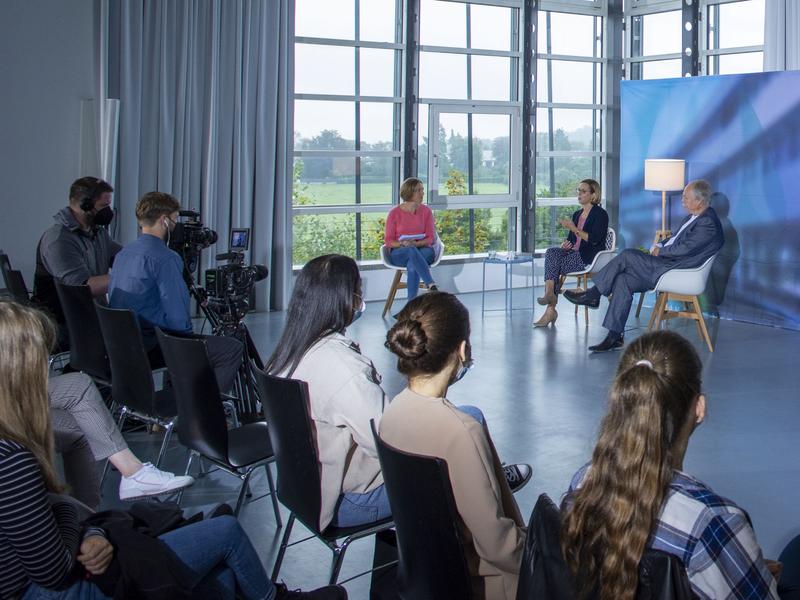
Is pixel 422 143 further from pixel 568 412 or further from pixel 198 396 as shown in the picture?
pixel 198 396

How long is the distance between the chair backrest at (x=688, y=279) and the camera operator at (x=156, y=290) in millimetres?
4126

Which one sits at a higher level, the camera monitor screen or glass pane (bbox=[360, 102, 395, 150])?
glass pane (bbox=[360, 102, 395, 150])

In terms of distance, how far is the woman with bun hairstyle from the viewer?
7.68 ft

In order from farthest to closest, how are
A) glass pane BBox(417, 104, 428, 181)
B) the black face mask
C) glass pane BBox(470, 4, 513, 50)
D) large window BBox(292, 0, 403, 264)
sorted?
1. glass pane BBox(470, 4, 513, 50)
2. glass pane BBox(417, 104, 428, 181)
3. large window BBox(292, 0, 403, 264)
4. the black face mask

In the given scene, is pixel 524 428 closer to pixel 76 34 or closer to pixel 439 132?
pixel 76 34

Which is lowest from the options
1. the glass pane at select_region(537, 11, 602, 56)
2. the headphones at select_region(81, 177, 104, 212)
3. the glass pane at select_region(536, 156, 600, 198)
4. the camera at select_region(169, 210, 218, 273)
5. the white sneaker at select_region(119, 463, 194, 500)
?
the white sneaker at select_region(119, 463, 194, 500)

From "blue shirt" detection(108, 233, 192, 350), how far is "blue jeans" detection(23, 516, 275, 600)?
243 cm

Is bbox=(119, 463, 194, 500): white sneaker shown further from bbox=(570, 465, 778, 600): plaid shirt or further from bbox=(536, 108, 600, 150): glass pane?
bbox=(536, 108, 600, 150): glass pane

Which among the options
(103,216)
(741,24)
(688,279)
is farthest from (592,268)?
(103,216)

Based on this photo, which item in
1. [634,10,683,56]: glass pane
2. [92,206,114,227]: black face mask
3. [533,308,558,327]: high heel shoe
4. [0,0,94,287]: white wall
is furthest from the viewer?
[634,10,683,56]: glass pane

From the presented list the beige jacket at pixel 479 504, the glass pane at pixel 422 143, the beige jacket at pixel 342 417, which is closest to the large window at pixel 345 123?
the glass pane at pixel 422 143

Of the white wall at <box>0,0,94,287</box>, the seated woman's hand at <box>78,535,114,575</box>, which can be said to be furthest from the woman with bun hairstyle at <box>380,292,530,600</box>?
the white wall at <box>0,0,94,287</box>

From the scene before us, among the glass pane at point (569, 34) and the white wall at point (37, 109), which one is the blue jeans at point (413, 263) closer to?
the white wall at point (37, 109)

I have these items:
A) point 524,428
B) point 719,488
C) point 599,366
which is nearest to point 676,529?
point 719,488
